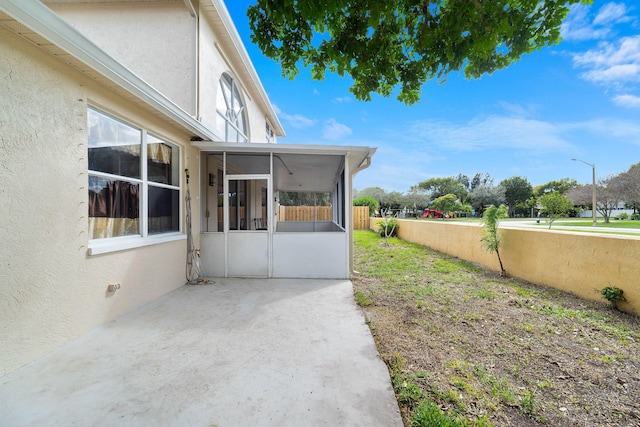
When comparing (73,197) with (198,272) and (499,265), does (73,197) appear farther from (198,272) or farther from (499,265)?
(499,265)

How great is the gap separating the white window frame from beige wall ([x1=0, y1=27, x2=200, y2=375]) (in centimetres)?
12

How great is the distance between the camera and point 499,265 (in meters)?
6.43

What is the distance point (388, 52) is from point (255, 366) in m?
4.09

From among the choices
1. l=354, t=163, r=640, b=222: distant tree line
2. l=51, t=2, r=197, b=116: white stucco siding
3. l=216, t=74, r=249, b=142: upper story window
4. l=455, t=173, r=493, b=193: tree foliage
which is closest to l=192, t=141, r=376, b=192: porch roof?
l=51, t=2, r=197, b=116: white stucco siding

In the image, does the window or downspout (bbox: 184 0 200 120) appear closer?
the window

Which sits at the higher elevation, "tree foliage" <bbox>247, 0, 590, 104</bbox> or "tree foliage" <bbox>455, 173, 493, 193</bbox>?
"tree foliage" <bbox>455, 173, 493, 193</bbox>

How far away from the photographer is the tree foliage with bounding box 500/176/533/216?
4731cm

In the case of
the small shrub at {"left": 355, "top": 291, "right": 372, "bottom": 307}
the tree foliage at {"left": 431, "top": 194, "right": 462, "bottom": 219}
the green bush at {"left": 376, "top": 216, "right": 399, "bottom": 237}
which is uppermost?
the tree foliage at {"left": 431, "top": 194, "right": 462, "bottom": 219}

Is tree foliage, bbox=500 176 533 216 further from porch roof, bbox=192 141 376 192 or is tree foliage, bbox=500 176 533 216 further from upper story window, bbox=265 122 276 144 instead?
porch roof, bbox=192 141 376 192

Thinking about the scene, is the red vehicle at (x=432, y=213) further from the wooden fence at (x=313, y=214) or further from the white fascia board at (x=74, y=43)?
the white fascia board at (x=74, y=43)

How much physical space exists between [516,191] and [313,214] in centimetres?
4800

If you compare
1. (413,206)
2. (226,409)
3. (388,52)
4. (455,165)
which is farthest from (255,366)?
(455,165)

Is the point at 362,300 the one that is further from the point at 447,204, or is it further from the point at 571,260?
the point at 447,204

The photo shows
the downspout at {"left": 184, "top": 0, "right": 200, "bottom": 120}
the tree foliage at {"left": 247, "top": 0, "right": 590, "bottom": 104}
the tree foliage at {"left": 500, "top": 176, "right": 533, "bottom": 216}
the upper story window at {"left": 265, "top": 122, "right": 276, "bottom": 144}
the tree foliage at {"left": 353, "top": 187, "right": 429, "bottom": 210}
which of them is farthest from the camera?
the tree foliage at {"left": 500, "top": 176, "right": 533, "bottom": 216}
